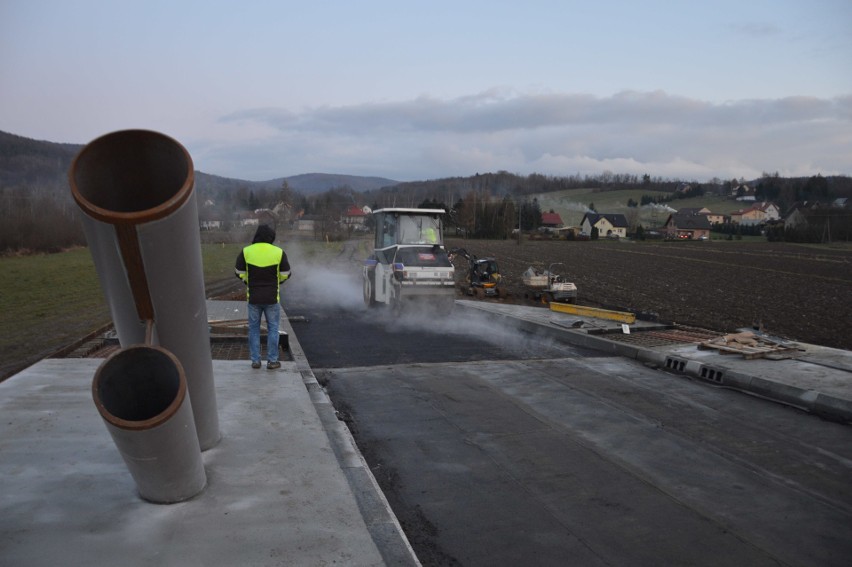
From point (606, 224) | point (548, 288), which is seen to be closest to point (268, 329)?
point (548, 288)

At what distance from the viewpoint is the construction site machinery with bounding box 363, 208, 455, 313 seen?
15.8 metres

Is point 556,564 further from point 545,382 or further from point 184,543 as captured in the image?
point 545,382

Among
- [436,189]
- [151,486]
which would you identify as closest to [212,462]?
[151,486]

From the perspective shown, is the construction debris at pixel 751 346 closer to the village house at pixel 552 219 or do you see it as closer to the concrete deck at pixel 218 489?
the concrete deck at pixel 218 489

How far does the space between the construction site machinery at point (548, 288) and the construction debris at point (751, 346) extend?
786cm

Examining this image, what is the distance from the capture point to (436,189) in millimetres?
140250

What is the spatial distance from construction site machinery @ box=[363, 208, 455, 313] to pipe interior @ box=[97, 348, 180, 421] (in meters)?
11.5

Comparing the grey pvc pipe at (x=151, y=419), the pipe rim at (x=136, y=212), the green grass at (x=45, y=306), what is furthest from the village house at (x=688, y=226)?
the pipe rim at (x=136, y=212)

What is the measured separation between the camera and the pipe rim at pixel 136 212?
144 inches

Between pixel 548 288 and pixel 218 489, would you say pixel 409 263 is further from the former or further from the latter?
pixel 218 489

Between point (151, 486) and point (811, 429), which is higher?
point (151, 486)

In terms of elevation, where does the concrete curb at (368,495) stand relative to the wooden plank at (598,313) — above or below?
above

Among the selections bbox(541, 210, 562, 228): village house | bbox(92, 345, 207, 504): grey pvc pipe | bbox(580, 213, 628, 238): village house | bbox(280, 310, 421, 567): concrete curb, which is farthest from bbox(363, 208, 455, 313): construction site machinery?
bbox(541, 210, 562, 228): village house

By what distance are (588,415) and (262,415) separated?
379 centimetres
